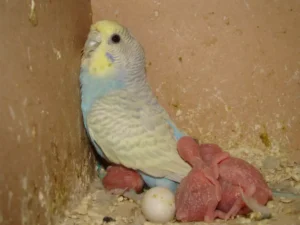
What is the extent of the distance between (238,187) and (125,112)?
0.55 metres

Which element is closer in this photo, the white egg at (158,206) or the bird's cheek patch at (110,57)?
the white egg at (158,206)

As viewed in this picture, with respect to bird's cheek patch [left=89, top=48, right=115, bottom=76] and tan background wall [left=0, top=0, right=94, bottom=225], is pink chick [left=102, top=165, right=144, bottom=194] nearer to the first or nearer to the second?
tan background wall [left=0, top=0, right=94, bottom=225]

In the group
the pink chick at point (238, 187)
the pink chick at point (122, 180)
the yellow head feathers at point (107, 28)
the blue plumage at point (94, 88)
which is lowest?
the pink chick at point (122, 180)

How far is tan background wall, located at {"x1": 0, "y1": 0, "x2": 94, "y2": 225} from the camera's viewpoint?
4.39 feet

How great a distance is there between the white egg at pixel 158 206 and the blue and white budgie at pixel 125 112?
129 millimetres

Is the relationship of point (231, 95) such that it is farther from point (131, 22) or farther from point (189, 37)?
point (131, 22)

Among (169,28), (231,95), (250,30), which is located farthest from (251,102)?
(169,28)

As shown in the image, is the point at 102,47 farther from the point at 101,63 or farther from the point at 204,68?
the point at 204,68

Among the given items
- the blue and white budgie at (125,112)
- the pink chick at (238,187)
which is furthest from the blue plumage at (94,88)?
the pink chick at (238,187)

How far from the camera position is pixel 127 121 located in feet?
6.29

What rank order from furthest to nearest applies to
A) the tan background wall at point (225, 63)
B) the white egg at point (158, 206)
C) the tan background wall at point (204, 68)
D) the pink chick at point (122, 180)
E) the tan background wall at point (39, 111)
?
the tan background wall at point (225, 63), the pink chick at point (122, 180), the tan background wall at point (204, 68), the white egg at point (158, 206), the tan background wall at point (39, 111)

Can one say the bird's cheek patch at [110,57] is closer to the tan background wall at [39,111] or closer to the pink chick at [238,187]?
the tan background wall at [39,111]

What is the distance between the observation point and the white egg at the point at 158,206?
1743 mm

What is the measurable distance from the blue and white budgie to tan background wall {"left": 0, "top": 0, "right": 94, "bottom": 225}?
9cm
